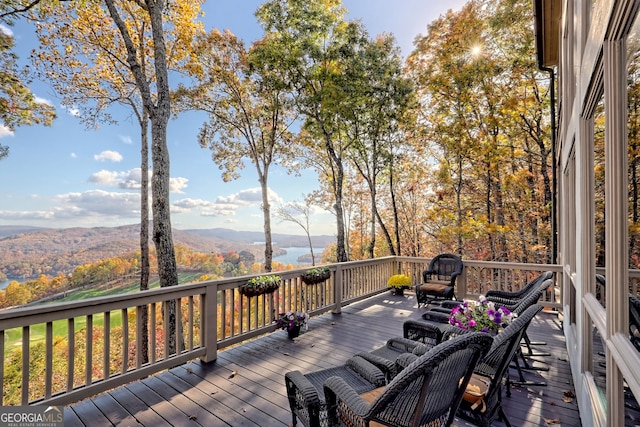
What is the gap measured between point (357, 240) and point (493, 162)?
397 inches

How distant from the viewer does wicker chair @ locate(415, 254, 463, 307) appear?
17.9 feet

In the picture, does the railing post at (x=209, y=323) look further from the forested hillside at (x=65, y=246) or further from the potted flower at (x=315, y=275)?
the forested hillside at (x=65, y=246)

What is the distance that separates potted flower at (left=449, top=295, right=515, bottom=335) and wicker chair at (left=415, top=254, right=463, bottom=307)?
278cm

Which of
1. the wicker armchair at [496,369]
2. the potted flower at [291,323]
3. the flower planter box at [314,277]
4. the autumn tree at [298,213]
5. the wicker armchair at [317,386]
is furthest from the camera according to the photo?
the autumn tree at [298,213]

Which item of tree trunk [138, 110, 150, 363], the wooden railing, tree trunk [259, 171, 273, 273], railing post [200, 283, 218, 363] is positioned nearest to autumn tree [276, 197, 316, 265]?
tree trunk [259, 171, 273, 273]

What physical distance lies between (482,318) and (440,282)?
343 cm

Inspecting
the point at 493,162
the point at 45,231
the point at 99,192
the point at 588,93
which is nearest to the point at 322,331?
the point at 588,93

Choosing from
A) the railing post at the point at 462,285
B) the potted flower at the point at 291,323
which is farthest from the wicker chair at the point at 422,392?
the railing post at the point at 462,285

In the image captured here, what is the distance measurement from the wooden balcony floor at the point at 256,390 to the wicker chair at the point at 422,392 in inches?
37.2

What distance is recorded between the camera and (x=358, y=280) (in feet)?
20.5

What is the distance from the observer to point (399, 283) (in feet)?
22.4

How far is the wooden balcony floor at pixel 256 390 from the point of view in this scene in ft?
7.98

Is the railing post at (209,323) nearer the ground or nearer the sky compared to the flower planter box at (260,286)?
nearer the ground

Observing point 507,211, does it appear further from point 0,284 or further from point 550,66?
point 0,284
